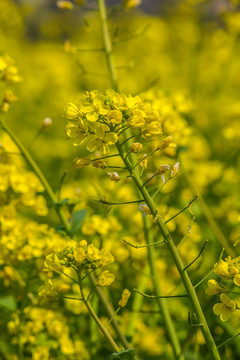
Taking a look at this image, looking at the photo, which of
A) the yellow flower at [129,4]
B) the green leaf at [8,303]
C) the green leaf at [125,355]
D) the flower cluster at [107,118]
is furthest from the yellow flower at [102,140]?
the yellow flower at [129,4]

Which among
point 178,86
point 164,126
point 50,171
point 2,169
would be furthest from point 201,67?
point 2,169

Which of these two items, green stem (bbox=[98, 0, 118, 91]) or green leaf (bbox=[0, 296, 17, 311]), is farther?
green stem (bbox=[98, 0, 118, 91])

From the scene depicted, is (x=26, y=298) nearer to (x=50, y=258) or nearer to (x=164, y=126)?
(x=50, y=258)

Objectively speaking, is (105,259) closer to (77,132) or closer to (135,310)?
(77,132)

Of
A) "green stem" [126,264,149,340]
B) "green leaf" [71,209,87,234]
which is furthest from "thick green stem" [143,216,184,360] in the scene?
"green leaf" [71,209,87,234]

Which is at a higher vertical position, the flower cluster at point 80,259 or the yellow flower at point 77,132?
the yellow flower at point 77,132

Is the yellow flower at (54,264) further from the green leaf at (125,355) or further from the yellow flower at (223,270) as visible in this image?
the yellow flower at (223,270)

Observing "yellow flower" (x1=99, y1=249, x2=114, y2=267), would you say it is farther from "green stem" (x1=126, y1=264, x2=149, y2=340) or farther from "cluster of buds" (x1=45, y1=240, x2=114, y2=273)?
"green stem" (x1=126, y1=264, x2=149, y2=340)

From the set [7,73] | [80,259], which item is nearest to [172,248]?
[80,259]

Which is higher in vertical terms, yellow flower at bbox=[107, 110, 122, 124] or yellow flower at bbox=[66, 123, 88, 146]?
yellow flower at bbox=[66, 123, 88, 146]
